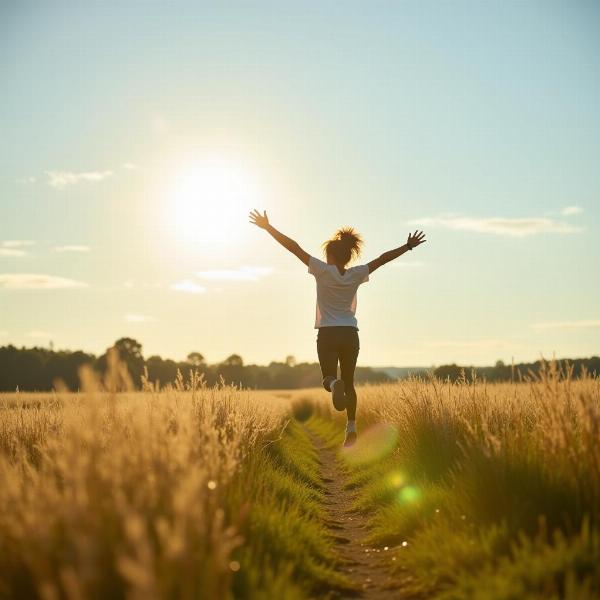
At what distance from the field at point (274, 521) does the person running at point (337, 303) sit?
2023mm

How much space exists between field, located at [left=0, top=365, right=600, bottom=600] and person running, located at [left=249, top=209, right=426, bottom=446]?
2023 millimetres

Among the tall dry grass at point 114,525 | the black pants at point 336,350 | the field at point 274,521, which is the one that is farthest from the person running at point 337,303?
the tall dry grass at point 114,525

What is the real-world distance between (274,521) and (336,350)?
476 cm

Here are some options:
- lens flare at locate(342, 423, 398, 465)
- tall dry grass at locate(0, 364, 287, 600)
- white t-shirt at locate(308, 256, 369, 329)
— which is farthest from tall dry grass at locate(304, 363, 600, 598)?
lens flare at locate(342, 423, 398, 465)

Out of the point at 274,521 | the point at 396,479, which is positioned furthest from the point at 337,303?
the point at 274,521

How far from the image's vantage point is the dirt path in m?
5.47

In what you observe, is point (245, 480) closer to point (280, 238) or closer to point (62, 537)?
point (62, 537)

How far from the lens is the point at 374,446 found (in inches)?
514

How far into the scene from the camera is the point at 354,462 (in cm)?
1327

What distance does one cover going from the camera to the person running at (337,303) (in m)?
10.2

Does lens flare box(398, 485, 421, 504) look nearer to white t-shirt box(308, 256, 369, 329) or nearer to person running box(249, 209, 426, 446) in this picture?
person running box(249, 209, 426, 446)

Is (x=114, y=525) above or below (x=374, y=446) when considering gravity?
above

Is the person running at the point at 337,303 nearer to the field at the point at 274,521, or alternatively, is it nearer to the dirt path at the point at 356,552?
the dirt path at the point at 356,552

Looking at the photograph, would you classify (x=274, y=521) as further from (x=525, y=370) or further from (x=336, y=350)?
(x=525, y=370)
